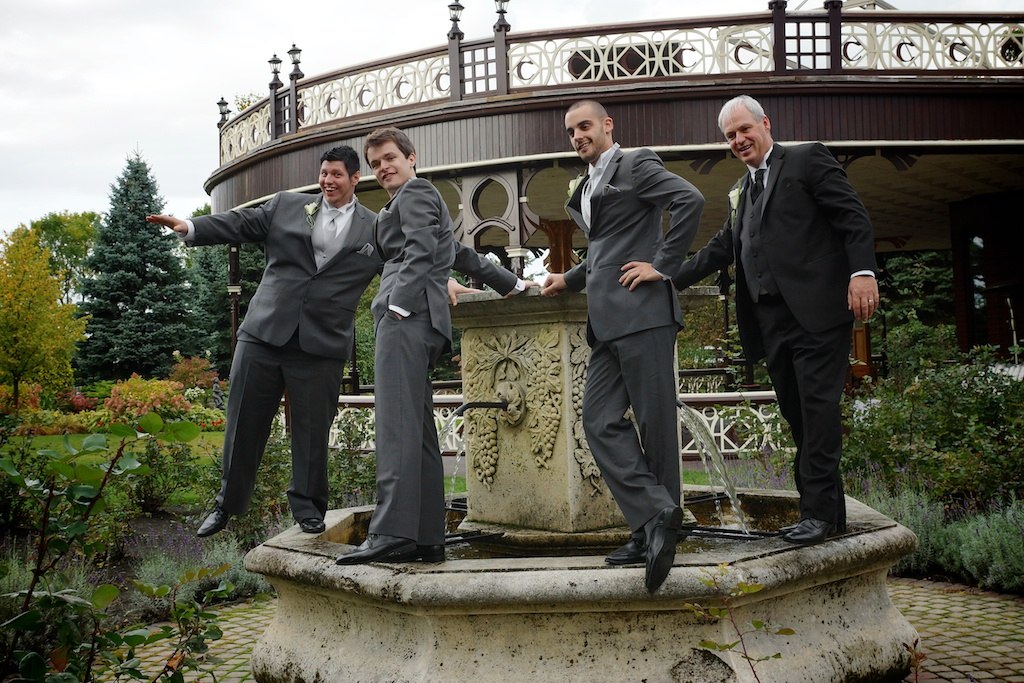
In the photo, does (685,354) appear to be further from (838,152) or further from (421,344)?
(421,344)

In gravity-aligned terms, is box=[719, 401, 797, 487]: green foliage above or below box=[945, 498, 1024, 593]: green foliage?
above

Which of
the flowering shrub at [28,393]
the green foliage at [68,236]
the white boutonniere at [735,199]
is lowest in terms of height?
the flowering shrub at [28,393]

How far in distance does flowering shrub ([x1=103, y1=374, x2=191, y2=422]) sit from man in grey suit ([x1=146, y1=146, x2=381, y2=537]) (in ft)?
39.2

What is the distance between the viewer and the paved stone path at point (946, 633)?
4.21 meters

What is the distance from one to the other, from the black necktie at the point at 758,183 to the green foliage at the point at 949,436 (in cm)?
356

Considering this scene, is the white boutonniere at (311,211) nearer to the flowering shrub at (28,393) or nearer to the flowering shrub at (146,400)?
the flowering shrub at (146,400)

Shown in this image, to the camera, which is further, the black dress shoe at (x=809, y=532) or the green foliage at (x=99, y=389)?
the green foliage at (x=99, y=389)

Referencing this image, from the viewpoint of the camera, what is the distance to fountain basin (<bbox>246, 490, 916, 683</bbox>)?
132 inches

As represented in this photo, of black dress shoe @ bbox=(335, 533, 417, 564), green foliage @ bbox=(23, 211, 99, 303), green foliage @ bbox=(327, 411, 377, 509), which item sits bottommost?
green foliage @ bbox=(327, 411, 377, 509)

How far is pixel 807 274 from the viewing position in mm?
3957

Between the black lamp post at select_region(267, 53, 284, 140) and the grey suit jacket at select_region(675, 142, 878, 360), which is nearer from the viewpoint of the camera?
the grey suit jacket at select_region(675, 142, 878, 360)

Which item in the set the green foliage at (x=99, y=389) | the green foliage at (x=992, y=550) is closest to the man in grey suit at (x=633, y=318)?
the green foliage at (x=992, y=550)

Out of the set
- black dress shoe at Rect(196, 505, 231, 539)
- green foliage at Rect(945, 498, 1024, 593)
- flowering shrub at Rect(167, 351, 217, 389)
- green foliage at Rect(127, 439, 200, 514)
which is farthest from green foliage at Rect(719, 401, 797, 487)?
flowering shrub at Rect(167, 351, 217, 389)

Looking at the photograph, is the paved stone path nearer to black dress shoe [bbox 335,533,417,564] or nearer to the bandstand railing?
black dress shoe [bbox 335,533,417,564]
